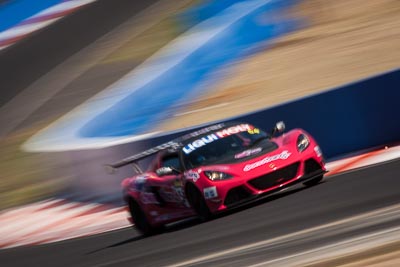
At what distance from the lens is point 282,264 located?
19.9 ft

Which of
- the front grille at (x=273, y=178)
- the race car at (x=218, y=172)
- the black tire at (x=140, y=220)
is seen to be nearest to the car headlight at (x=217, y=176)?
the race car at (x=218, y=172)

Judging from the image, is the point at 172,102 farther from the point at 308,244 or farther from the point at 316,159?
the point at 308,244

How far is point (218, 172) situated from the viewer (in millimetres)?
9289

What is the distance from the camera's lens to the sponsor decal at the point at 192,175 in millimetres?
9352

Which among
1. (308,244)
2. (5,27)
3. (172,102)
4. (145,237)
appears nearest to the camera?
(308,244)

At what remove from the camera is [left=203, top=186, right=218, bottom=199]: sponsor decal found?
9.17 metres

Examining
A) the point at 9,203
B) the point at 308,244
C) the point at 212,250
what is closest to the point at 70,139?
the point at 9,203

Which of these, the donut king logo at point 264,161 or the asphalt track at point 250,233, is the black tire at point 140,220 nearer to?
the asphalt track at point 250,233

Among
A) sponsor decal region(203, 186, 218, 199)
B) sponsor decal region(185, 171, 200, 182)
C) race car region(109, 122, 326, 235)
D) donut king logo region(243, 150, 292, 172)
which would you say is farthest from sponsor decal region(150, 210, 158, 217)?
donut king logo region(243, 150, 292, 172)

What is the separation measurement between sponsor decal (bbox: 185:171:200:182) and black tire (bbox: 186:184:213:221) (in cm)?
8

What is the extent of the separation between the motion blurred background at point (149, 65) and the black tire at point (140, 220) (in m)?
2.57

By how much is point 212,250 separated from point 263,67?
10902 millimetres

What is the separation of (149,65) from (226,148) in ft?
33.2

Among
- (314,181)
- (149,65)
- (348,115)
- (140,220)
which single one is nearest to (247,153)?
(314,181)
